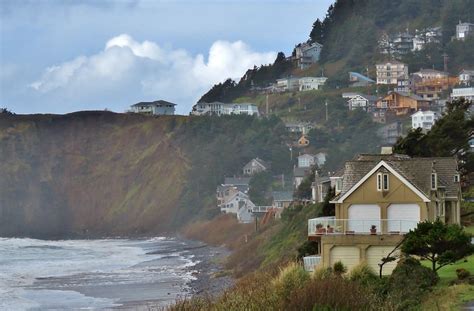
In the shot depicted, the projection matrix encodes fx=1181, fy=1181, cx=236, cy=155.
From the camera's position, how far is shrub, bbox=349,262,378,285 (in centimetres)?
2984

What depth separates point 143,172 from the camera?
159m

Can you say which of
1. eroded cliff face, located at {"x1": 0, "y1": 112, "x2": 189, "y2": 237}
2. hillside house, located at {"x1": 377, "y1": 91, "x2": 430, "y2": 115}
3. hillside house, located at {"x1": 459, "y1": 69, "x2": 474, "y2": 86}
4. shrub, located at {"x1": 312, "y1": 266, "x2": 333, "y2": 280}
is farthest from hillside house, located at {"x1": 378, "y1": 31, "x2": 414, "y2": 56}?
shrub, located at {"x1": 312, "y1": 266, "x2": 333, "y2": 280}

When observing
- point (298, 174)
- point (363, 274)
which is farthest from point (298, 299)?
point (298, 174)

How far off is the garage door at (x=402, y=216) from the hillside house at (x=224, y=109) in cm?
13282

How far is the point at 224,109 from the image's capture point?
185250 mm

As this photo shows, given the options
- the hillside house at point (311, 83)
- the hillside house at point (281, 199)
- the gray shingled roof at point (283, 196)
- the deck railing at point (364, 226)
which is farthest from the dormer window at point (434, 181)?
the hillside house at point (311, 83)

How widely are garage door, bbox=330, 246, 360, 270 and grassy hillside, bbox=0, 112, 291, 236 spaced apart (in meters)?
92.5

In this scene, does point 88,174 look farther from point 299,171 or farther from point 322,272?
point 322,272

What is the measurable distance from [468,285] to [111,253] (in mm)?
71922

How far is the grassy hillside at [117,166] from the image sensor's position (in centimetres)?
14225

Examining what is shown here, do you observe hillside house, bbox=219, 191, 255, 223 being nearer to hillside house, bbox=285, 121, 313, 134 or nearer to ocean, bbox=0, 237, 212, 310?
ocean, bbox=0, 237, 212, 310

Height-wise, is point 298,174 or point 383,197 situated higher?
point 298,174

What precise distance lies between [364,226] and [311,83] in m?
150

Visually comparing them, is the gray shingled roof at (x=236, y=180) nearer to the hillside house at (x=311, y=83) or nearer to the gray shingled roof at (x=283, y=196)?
the gray shingled roof at (x=283, y=196)
